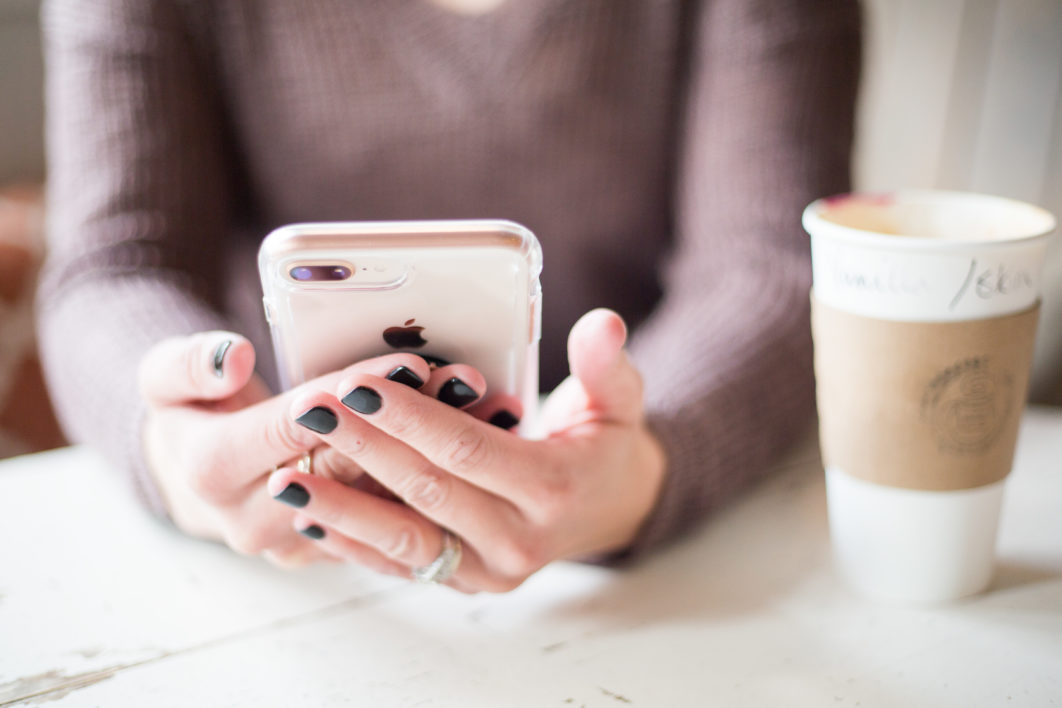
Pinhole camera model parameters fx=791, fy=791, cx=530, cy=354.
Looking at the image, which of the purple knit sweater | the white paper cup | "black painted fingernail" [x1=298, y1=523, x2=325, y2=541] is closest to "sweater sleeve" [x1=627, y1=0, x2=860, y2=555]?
the purple knit sweater

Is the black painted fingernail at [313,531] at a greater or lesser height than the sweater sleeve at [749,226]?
lesser

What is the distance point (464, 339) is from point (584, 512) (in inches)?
4.4

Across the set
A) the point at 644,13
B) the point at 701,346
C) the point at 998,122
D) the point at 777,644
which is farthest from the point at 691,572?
the point at 998,122

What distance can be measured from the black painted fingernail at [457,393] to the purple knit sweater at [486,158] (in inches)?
7.5

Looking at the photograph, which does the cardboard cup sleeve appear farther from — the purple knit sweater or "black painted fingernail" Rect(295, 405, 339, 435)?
"black painted fingernail" Rect(295, 405, 339, 435)

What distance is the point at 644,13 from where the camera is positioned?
700 mm

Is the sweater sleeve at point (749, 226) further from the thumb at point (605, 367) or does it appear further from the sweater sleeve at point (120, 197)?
the sweater sleeve at point (120, 197)

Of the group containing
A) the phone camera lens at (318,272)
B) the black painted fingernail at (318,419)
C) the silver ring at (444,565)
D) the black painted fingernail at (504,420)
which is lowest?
the silver ring at (444,565)

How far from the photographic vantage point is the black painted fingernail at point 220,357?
38 centimetres

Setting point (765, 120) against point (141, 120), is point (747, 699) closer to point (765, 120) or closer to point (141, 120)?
point (765, 120)

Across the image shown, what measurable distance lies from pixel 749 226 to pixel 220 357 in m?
0.43

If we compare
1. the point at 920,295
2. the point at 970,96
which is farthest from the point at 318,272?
the point at 970,96

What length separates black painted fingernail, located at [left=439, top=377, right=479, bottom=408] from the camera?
37cm

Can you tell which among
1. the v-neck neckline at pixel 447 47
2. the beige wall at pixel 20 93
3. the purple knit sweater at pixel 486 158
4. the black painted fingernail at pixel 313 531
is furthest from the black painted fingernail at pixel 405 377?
the beige wall at pixel 20 93
